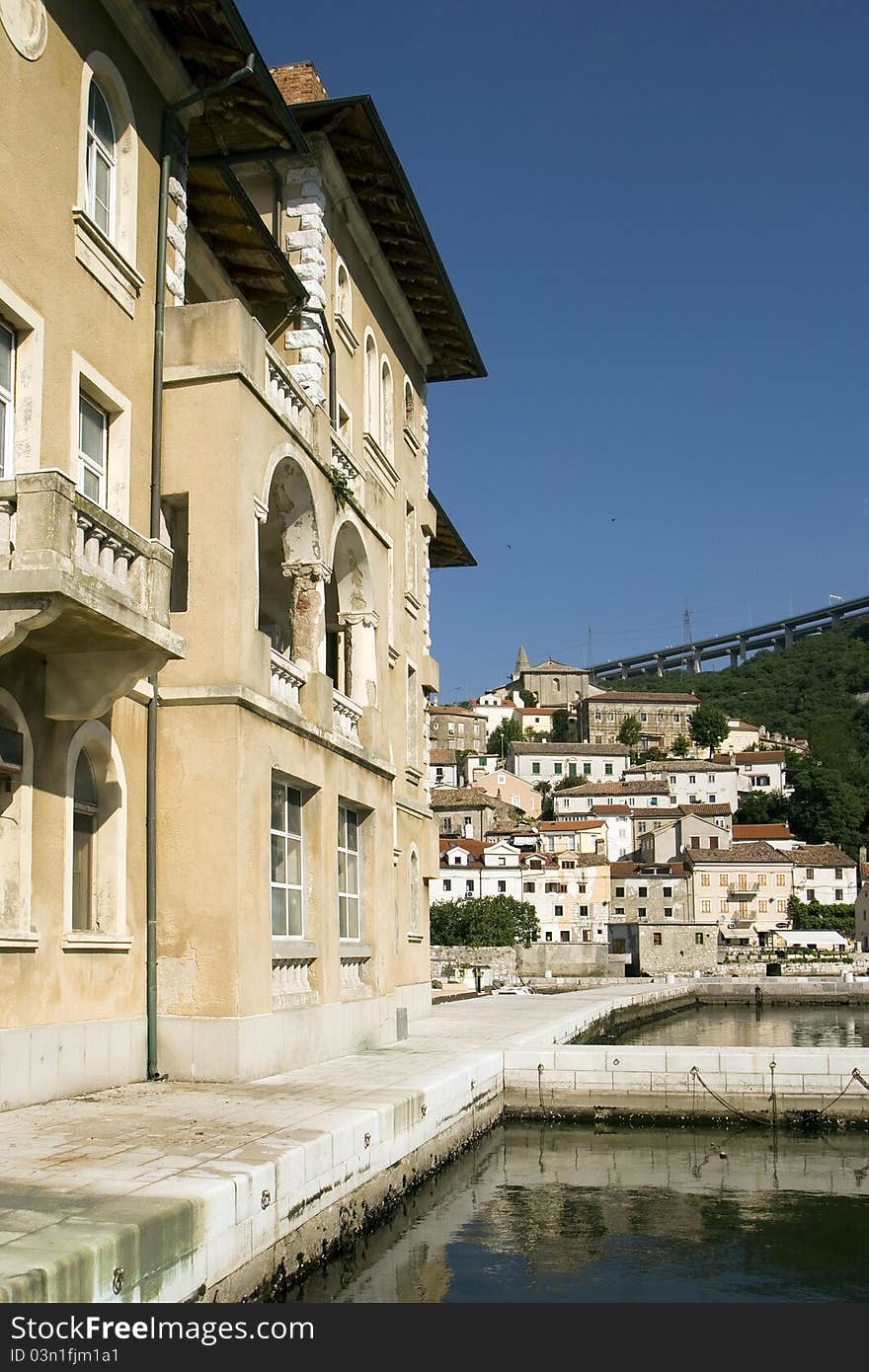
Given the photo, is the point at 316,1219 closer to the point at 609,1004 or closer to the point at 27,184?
the point at 27,184

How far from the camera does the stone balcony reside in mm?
10672

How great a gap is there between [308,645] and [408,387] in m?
13.8

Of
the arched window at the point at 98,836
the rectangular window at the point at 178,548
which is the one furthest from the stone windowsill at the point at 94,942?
the rectangular window at the point at 178,548

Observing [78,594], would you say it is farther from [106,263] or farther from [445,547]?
[445,547]

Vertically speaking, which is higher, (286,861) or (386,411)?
(386,411)

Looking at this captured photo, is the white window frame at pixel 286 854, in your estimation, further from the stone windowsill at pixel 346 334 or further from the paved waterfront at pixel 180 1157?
the stone windowsill at pixel 346 334

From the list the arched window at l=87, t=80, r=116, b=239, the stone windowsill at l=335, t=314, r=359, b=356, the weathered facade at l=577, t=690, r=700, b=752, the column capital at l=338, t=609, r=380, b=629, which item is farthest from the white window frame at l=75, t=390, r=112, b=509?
the weathered facade at l=577, t=690, r=700, b=752

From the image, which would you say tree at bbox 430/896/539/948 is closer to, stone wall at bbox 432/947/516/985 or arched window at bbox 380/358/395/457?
stone wall at bbox 432/947/516/985

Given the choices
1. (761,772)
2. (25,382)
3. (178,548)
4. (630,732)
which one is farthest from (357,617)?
(630,732)

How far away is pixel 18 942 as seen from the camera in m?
12.1

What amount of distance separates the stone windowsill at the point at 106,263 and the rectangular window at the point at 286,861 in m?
6.06

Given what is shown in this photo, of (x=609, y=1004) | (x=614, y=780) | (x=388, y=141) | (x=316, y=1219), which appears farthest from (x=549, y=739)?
(x=316, y=1219)

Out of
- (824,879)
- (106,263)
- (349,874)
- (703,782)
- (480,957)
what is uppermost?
(703,782)

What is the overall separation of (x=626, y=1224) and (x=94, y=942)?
20.0 ft
